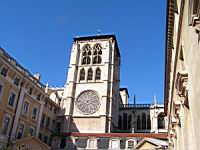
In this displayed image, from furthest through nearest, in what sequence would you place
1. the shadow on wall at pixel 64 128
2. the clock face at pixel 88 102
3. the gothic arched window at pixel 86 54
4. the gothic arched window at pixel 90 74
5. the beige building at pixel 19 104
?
1. the gothic arched window at pixel 86 54
2. the gothic arched window at pixel 90 74
3. the clock face at pixel 88 102
4. the shadow on wall at pixel 64 128
5. the beige building at pixel 19 104

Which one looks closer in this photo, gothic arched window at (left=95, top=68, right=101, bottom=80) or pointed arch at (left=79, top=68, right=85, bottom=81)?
gothic arched window at (left=95, top=68, right=101, bottom=80)

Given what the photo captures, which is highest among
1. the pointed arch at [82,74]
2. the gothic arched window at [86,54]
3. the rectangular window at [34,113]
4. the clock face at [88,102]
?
the gothic arched window at [86,54]

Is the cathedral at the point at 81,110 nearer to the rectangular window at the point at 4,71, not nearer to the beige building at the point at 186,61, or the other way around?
the rectangular window at the point at 4,71

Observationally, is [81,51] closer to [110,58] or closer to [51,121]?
[110,58]

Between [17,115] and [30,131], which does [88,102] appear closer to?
[30,131]

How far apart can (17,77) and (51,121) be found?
15.5 m

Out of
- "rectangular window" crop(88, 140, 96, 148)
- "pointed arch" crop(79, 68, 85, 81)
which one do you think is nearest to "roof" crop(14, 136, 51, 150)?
"rectangular window" crop(88, 140, 96, 148)

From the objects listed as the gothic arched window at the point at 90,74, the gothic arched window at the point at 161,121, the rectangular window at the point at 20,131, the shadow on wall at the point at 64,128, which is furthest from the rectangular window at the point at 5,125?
the gothic arched window at the point at 161,121

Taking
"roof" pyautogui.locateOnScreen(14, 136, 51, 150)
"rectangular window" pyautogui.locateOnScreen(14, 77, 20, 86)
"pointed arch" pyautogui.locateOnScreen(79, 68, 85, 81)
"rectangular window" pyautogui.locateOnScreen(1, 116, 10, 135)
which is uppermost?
"pointed arch" pyautogui.locateOnScreen(79, 68, 85, 81)

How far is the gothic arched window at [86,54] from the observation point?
59869 mm

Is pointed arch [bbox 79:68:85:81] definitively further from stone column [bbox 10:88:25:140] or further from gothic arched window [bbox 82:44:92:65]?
stone column [bbox 10:88:25:140]

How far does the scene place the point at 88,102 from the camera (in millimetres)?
54344

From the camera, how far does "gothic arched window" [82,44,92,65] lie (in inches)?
2357

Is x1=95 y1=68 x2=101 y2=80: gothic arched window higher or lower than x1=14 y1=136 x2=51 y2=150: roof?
higher
